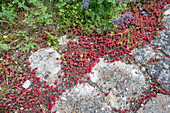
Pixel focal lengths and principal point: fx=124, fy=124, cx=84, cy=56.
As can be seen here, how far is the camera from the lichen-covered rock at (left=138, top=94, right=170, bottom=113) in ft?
8.58

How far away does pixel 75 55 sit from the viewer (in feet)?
11.0

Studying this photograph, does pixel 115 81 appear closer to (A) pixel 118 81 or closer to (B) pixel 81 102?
(A) pixel 118 81

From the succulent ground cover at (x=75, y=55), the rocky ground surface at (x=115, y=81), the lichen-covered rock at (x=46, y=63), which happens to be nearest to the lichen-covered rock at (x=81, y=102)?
the rocky ground surface at (x=115, y=81)

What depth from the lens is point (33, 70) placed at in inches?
123

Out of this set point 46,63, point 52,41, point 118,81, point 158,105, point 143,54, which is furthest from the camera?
point 52,41

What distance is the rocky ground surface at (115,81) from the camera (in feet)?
8.96

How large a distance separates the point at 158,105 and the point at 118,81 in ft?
3.16

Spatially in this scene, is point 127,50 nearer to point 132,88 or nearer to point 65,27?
point 132,88

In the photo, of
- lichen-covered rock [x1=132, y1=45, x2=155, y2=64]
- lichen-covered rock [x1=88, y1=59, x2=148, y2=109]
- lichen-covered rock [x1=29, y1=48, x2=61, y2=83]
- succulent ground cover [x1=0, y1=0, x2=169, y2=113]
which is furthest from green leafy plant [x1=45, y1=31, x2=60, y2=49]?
lichen-covered rock [x1=132, y1=45, x2=155, y2=64]

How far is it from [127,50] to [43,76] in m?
2.37

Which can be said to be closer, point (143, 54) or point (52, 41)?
point (143, 54)

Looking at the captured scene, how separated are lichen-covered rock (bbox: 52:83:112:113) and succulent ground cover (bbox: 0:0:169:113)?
0.49ft

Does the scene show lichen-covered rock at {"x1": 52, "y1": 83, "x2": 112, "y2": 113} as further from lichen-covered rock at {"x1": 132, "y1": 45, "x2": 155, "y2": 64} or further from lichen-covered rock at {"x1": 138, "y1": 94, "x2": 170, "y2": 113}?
lichen-covered rock at {"x1": 132, "y1": 45, "x2": 155, "y2": 64}

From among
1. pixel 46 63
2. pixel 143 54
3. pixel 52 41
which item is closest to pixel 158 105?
pixel 143 54
